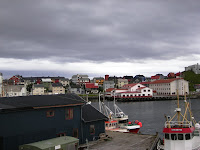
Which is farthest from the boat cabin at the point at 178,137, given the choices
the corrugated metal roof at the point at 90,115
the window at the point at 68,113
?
the window at the point at 68,113

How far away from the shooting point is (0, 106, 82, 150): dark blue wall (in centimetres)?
1702

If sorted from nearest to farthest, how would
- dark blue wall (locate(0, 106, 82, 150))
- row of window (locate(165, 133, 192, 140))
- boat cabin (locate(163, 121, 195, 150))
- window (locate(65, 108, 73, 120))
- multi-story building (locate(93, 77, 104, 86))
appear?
dark blue wall (locate(0, 106, 82, 150))
boat cabin (locate(163, 121, 195, 150))
row of window (locate(165, 133, 192, 140))
window (locate(65, 108, 73, 120))
multi-story building (locate(93, 77, 104, 86))

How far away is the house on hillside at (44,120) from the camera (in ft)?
56.4

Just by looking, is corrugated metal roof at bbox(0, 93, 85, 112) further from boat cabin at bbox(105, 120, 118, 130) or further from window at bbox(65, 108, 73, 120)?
boat cabin at bbox(105, 120, 118, 130)

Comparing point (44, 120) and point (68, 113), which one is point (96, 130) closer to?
point (68, 113)

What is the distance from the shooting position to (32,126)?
1848 cm

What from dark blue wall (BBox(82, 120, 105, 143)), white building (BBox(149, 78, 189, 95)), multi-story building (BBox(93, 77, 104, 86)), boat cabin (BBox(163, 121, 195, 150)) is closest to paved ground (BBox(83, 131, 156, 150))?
dark blue wall (BBox(82, 120, 105, 143))

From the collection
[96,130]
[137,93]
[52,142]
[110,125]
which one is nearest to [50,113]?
[52,142]

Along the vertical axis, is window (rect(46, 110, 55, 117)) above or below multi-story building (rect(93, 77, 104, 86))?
below

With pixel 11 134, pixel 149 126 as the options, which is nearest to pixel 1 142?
pixel 11 134

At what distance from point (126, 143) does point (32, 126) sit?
8086 mm

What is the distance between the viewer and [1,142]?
55.2ft

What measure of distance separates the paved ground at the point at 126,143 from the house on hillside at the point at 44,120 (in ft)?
5.82

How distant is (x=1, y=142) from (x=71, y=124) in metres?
6.08
